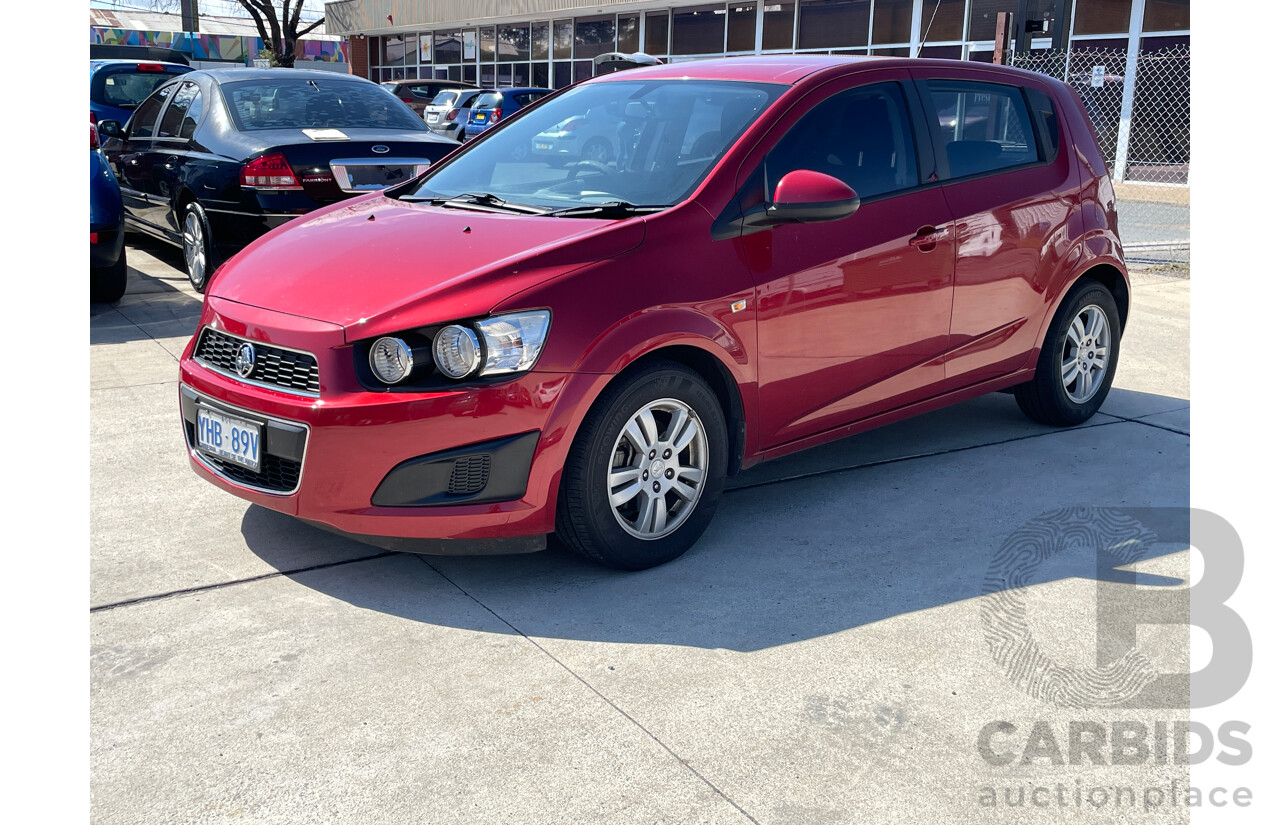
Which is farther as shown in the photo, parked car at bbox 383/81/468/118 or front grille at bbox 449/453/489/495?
parked car at bbox 383/81/468/118

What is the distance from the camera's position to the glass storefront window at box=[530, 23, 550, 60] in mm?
30672

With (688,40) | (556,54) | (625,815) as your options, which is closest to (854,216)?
(625,815)

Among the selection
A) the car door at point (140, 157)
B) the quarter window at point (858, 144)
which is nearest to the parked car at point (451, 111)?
the car door at point (140, 157)

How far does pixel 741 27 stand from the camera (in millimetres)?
25281

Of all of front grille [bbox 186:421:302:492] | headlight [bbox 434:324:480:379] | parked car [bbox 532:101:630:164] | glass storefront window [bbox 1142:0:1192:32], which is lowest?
front grille [bbox 186:421:302:492]

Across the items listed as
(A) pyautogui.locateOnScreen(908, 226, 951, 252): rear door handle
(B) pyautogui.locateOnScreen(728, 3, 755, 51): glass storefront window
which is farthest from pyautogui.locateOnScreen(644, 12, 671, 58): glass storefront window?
(A) pyautogui.locateOnScreen(908, 226, 951, 252): rear door handle

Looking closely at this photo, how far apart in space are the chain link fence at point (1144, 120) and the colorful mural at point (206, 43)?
107ft

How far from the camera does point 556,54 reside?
99.4 ft

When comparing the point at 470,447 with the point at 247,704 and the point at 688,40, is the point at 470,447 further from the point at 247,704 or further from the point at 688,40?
the point at 688,40

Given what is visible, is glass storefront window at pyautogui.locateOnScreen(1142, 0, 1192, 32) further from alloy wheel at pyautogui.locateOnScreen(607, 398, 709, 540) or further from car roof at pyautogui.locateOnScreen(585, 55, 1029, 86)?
alloy wheel at pyautogui.locateOnScreen(607, 398, 709, 540)

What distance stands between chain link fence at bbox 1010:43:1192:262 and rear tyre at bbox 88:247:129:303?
46.1 ft

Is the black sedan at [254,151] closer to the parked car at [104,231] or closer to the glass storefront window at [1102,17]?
the parked car at [104,231]

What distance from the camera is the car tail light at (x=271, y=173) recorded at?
23.9ft

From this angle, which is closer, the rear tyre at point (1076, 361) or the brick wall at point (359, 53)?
the rear tyre at point (1076, 361)
